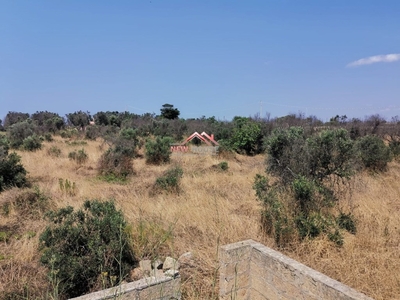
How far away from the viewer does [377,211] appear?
16.3 feet

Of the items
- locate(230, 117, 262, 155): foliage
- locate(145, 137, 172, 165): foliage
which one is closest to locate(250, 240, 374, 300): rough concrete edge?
locate(145, 137, 172, 165): foliage

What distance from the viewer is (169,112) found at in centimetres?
4062

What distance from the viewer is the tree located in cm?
4056

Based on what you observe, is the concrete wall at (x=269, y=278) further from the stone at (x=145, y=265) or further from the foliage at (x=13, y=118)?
the foliage at (x=13, y=118)

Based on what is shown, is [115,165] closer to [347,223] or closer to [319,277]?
[347,223]

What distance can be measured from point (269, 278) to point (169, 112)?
38.4 meters

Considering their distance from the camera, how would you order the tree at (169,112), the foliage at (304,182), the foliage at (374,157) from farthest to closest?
the tree at (169,112) → the foliage at (374,157) → the foliage at (304,182)

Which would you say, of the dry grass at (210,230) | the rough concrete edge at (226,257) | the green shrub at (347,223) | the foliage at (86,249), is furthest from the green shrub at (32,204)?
the green shrub at (347,223)

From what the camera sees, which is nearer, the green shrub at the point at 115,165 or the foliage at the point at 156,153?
the green shrub at the point at 115,165

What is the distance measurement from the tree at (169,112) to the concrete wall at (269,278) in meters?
37.8

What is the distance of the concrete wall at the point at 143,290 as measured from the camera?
2.46 m

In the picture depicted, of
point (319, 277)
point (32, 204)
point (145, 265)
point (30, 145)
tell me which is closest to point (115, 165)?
point (32, 204)

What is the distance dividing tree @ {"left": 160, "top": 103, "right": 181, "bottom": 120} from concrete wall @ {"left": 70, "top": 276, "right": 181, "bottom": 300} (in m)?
38.1

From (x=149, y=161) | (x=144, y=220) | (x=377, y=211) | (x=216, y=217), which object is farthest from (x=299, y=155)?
(x=149, y=161)
